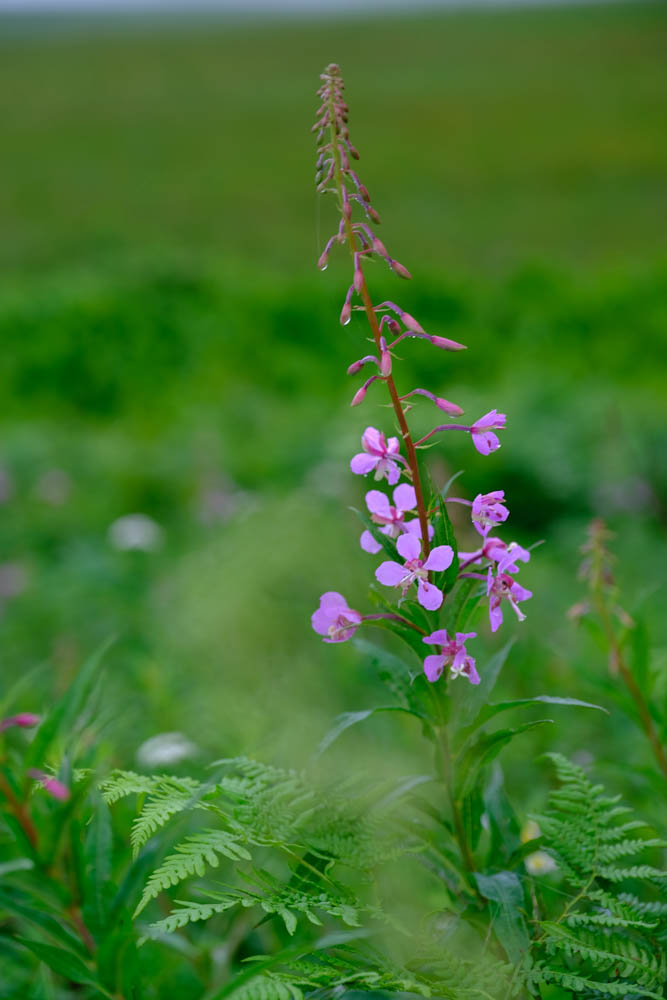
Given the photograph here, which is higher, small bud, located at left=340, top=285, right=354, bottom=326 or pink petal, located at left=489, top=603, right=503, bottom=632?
small bud, located at left=340, top=285, right=354, bottom=326

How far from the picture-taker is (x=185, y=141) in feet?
27.7

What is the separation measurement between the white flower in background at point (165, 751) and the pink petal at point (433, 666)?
955 mm

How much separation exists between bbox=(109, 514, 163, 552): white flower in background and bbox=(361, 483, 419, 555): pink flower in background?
273 centimetres

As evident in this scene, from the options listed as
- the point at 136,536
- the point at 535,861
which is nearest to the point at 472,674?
the point at 535,861

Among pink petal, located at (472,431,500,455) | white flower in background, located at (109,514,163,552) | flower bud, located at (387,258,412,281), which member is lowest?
pink petal, located at (472,431,500,455)

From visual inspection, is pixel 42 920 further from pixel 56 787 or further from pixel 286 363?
pixel 286 363

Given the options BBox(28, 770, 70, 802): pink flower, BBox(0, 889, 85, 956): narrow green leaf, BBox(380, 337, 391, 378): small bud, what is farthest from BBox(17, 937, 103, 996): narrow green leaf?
BBox(380, 337, 391, 378): small bud

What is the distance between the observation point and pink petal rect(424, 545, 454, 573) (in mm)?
762

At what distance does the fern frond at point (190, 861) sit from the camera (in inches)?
27.9

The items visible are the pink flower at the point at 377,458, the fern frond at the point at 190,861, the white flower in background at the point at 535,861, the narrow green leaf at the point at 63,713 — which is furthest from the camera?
the white flower in background at the point at 535,861

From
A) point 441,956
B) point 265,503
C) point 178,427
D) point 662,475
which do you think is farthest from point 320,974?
point 178,427

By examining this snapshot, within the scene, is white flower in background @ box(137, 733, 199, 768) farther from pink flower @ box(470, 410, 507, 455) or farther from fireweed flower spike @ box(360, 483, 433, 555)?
pink flower @ box(470, 410, 507, 455)

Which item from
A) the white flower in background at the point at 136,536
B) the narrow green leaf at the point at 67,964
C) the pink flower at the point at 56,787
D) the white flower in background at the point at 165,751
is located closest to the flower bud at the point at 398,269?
the pink flower at the point at 56,787

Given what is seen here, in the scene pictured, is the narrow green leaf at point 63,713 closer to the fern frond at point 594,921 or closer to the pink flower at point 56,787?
the pink flower at point 56,787
